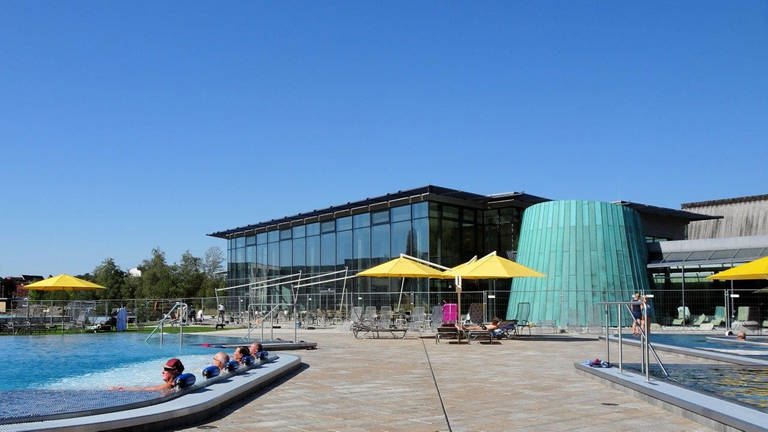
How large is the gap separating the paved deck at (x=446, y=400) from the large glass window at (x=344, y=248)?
2031 centimetres

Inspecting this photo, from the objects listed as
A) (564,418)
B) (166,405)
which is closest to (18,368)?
(166,405)

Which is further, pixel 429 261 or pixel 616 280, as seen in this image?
pixel 429 261

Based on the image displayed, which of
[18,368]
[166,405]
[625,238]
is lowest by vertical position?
[18,368]

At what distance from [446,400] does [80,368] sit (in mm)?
9837

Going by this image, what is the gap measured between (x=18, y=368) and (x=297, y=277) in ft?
74.1

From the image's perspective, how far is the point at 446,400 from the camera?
7977 mm

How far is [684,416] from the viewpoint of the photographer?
22.1ft

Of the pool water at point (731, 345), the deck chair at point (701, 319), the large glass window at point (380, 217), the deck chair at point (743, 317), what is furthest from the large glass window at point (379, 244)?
the pool water at point (731, 345)

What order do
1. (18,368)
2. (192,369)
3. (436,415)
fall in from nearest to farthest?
(436,415), (192,369), (18,368)

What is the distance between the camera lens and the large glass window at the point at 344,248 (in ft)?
112

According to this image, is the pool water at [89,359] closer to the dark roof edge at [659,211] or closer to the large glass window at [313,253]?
the large glass window at [313,253]

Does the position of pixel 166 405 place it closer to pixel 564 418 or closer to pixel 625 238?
pixel 564 418

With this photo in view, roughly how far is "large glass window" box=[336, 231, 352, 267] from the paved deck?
66.6ft

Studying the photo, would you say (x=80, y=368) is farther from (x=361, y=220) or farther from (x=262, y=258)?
(x=262, y=258)
